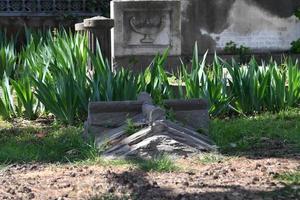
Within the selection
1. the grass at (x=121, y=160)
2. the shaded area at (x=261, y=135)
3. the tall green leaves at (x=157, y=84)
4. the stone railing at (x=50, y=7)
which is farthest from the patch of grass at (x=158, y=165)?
the stone railing at (x=50, y=7)

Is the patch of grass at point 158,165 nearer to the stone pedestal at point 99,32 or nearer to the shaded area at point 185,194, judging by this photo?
the shaded area at point 185,194

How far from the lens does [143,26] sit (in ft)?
34.3

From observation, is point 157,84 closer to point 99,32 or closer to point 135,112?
point 135,112

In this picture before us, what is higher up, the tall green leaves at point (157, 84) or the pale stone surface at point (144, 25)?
the pale stone surface at point (144, 25)

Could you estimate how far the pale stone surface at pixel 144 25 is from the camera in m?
10.4

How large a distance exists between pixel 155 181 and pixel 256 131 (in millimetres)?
2131

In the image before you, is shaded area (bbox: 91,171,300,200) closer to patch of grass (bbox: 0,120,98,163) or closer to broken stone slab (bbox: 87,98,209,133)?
patch of grass (bbox: 0,120,98,163)

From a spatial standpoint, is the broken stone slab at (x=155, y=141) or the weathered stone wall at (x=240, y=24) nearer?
the broken stone slab at (x=155, y=141)

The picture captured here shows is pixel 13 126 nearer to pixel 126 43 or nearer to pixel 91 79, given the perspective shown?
pixel 91 79

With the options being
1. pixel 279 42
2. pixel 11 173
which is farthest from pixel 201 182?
pixel 279 42

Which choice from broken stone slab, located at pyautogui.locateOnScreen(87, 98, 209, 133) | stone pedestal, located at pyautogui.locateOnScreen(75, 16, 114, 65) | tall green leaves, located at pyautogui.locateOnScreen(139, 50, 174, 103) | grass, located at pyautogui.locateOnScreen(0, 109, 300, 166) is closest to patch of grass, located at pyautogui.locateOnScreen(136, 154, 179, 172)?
grass, located at pyautogui.locateOnScreen(0, 109, 300, 166)

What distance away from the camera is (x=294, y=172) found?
4.67 metres

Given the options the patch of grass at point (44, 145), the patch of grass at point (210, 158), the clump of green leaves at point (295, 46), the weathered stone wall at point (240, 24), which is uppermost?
the weathered stone wall at point (240, 24)

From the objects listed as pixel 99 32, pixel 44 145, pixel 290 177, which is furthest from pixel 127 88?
pixel 290 177
